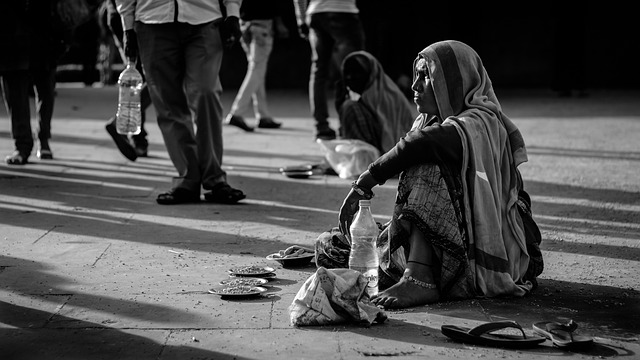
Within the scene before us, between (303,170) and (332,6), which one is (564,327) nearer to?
(303,170)

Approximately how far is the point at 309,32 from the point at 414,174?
5960mm

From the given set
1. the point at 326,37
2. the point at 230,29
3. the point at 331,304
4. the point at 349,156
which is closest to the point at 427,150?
the point at 331,304

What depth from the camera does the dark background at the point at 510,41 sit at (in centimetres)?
1628

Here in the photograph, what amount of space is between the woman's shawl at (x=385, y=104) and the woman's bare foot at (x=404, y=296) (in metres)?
3.95

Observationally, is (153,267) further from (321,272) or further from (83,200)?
(83,200)

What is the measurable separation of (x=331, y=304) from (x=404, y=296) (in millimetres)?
418

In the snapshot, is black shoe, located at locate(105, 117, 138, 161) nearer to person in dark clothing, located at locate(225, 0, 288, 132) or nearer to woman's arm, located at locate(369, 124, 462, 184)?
person in dark clothing, located at locate(225, 0, 288, 132)

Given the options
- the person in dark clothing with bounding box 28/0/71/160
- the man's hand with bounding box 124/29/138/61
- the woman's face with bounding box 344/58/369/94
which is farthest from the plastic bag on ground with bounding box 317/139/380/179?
the person in dark clothing with bounding box 28/0/71/160

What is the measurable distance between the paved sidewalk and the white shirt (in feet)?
4.03

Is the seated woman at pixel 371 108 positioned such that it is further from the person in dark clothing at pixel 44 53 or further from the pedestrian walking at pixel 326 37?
the person in dark clothing at pixel 44 53

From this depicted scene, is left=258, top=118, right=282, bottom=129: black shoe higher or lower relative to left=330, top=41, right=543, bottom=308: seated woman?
lower

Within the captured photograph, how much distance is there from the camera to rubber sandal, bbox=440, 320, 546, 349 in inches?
146

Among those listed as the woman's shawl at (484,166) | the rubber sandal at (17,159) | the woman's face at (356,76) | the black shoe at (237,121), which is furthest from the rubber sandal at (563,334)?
the black shoe at (237,121)

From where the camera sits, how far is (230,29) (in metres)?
6.71
